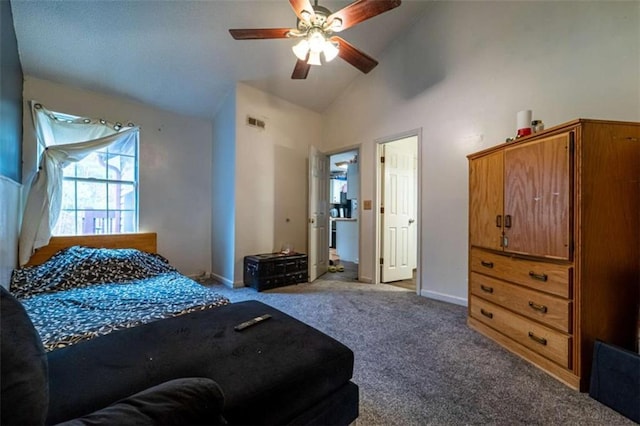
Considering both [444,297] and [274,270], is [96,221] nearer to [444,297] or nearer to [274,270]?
[274,270]

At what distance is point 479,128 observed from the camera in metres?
2.92

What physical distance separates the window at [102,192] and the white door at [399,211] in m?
3.54

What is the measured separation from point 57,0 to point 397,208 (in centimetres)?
437

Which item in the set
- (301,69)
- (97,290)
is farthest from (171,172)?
(301,69)

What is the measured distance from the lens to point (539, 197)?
1.82 meters

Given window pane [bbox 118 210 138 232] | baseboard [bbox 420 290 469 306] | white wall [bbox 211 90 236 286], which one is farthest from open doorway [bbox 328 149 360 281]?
window pane [bbox 118 210 138 232]

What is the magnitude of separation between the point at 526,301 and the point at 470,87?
7.54ft

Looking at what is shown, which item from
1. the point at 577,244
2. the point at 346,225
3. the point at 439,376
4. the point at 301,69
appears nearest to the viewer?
the point at 577,244

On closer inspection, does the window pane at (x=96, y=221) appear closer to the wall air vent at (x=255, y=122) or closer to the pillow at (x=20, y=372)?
the wall air vent at (x=255, y=122)

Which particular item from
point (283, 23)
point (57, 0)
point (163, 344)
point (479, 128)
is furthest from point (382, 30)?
point (163, 344)

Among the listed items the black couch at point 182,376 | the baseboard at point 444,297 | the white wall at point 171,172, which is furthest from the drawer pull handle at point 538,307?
the white wall at point 171,172

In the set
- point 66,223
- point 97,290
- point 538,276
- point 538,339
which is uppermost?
point 66,223

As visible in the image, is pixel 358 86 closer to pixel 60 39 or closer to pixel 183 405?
pixel 60 39

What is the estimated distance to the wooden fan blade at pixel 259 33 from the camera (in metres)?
2.19
